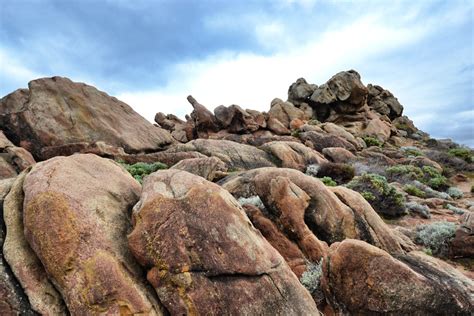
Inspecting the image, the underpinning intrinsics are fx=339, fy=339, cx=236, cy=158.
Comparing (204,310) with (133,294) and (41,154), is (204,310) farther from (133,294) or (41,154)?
(41,154)

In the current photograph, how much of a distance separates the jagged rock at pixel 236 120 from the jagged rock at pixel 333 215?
31.7 m

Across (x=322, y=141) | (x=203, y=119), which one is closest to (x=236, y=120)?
(x=203, y=119)

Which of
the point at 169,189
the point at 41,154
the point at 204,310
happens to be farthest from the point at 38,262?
the point at 41,154

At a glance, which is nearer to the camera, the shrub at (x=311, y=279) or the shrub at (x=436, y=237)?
the shrub at (x=311, y=279)

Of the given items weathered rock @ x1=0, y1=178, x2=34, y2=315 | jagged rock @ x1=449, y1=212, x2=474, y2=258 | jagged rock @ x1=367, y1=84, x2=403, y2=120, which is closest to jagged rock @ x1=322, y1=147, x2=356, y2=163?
jagged rock @ x1=449, y1=212, x2=474, y2=258

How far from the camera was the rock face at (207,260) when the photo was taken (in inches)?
228

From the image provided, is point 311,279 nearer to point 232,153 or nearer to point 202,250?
point 202,250

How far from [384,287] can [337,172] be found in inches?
683

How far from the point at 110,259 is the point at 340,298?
474cm

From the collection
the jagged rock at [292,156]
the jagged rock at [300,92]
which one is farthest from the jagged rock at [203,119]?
the jagged rock at [300,92]

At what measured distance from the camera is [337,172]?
23500 millimetres

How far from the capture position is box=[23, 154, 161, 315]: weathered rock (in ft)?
18.1

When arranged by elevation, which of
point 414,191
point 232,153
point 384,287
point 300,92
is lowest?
point 384,287

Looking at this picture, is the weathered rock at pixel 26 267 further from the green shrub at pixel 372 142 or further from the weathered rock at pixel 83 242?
the green shrub at pixel 372 142
